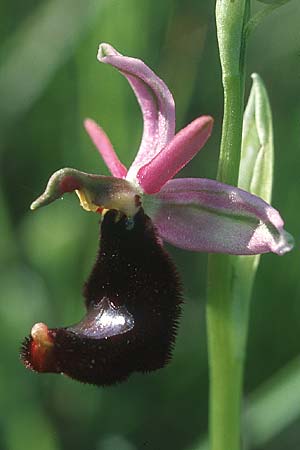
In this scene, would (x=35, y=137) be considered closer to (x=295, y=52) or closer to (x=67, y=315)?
(x=67, y=315)

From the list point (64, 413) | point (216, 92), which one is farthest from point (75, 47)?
point (64, 413)

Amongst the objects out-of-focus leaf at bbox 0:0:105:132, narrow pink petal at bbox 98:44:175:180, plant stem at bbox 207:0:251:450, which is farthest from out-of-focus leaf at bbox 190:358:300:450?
out-of-focus leaf at bbox 0:0:105:132

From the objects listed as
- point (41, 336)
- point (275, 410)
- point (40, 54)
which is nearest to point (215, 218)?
point (41, 336)

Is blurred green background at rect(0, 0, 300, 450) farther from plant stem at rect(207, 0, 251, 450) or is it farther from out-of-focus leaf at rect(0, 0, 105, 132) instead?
plant stem at rect(207, 0, 251, 450)

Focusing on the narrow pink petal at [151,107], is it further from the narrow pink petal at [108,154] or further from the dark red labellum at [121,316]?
the dark red labellum at [121,316]

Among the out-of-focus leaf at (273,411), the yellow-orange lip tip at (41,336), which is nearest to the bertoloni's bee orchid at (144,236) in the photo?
the yellow-orange lip tip at (41,336)

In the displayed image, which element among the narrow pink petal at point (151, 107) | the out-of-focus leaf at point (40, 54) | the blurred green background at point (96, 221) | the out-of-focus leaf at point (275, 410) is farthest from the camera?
the out-of-focus leaf at point (40, 54)

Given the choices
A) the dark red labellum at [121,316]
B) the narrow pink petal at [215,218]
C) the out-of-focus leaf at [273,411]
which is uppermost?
the narrow pink petal at [215,218]
